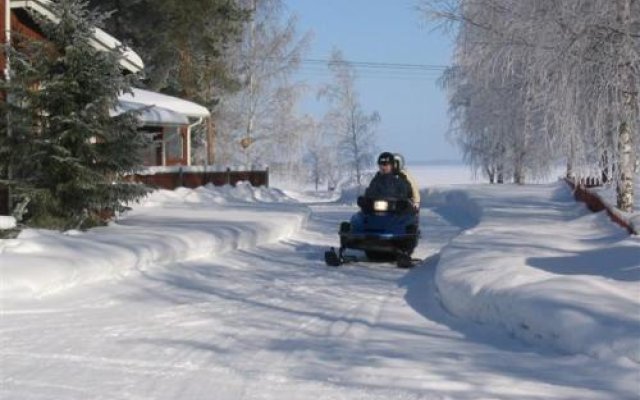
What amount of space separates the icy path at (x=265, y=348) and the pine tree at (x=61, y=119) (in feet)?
A: 11.1

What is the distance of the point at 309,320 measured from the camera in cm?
805

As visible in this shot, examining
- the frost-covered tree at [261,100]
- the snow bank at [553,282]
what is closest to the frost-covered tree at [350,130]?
the frost-covered tree at [261,100]

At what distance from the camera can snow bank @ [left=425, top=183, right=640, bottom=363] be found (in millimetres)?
6191

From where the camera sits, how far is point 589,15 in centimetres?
1173

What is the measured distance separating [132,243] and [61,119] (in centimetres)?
268

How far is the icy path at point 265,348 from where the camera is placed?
17.7ft

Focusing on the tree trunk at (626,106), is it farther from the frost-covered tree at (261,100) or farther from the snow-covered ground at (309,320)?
the frost-covered tree at (261,100)

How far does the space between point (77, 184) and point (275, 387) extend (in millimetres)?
8675

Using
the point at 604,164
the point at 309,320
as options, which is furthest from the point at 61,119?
the point at 604,164

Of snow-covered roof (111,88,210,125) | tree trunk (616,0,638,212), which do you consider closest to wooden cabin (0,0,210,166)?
snow-covered roof (111,88,210,125)

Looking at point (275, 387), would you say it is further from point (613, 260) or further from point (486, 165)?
point (486, 165)

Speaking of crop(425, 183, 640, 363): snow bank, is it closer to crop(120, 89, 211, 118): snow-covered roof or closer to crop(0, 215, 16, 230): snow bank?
crop(0, 215, 16, 230): snow bank

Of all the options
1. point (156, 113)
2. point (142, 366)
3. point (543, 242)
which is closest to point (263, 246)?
point (543, 242)

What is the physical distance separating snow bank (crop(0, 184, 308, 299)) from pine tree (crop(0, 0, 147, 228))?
79 cm
